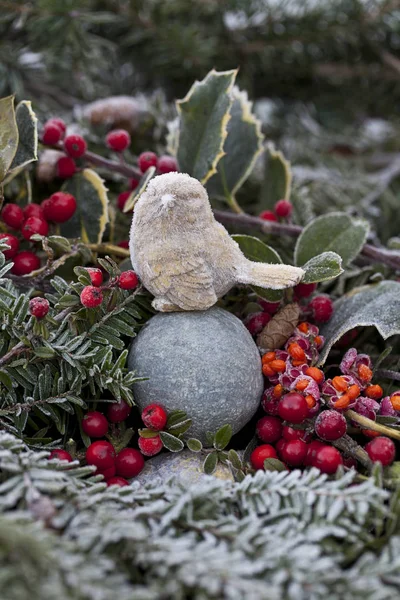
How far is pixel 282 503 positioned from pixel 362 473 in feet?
0.35

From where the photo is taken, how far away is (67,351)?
52 centimetres

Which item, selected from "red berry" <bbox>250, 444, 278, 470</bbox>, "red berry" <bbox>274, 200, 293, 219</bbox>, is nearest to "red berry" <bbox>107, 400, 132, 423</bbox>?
"red berry" <bbox>250, 444, 278, 470</bbox>

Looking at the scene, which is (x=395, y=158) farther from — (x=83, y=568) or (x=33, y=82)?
→ (x=83, y=568)

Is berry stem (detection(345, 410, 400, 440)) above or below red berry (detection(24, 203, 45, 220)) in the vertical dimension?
below

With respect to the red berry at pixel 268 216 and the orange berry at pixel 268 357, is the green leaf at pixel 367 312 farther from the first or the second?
the red berry at pixel 268 216

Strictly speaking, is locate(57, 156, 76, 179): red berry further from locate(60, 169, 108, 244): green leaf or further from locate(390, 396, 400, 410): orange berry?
locate(390, 396, 400, 410): orange berry

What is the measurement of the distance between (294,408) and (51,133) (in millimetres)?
407

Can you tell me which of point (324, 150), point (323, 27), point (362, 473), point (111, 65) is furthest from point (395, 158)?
point (362, 473)

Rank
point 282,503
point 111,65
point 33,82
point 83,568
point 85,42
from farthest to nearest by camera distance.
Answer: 1. point 111,65
2. point 33,82
3. point 85,42
4. point 282,503
5. point 83,568

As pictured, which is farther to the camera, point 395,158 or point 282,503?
point 395,158

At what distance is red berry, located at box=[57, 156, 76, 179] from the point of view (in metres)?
0.70

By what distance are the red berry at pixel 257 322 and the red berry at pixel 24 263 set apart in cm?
23

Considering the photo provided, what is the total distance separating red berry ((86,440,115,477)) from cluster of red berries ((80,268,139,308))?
12 cm

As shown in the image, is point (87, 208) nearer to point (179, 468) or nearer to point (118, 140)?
point (118, 140)
